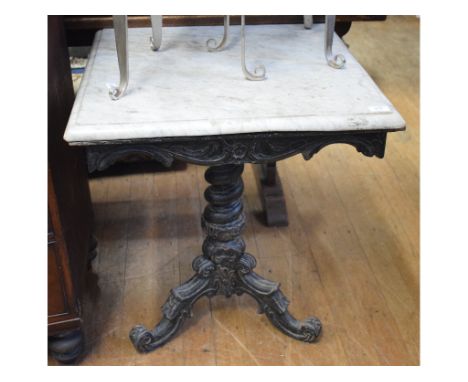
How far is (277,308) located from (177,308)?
26 cm

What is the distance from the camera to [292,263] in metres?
1.88

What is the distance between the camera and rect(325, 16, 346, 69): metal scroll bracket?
1384mm

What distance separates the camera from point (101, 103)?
1.24 metres

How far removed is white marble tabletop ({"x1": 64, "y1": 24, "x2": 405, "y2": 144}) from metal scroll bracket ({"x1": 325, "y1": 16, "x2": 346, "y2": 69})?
2cm

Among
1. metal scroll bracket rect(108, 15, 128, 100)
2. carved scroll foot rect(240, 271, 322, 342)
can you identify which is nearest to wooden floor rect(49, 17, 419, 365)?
carved scroll foot rect(240, 271, 322, 342)

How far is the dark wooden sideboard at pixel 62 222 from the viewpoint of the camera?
4.39 feet

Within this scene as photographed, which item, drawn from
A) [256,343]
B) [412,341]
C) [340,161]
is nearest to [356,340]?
[412,341]

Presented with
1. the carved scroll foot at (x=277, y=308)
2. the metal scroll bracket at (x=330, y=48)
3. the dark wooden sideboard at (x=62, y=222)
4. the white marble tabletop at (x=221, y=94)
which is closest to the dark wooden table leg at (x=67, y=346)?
the dark wooden sideboard at (x=62, y=222)

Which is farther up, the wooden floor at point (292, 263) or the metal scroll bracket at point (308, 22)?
the metal scroll bracket at point (308, 22)

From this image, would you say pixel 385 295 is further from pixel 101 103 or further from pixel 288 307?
pixel 101 103

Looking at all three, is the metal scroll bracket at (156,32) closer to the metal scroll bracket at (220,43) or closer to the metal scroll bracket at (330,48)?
the metal scroll bracket at (220,43)

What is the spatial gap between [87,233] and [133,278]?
0.19 metres

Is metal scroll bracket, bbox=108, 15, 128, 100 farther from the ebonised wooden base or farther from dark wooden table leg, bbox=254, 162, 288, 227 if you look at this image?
dark wooden table leg, bbox=254, 162, 288, 227

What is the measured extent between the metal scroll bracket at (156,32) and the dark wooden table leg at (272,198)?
0.73m
